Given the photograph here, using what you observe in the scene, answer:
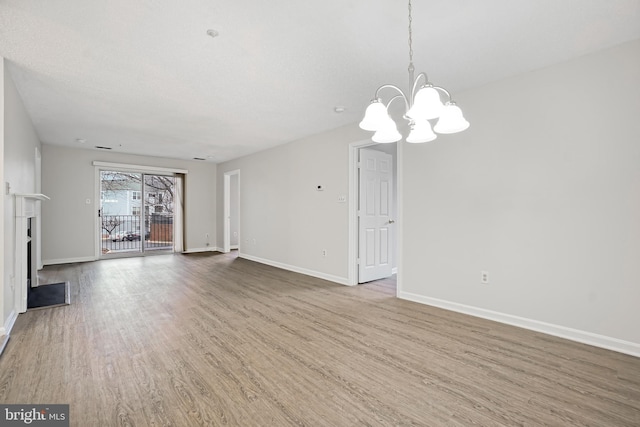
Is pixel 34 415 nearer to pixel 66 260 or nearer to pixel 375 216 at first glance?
pixel 375 216

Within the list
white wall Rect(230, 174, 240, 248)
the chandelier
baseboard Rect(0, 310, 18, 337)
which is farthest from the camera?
white wall Rect(230, 174, 240, 248)

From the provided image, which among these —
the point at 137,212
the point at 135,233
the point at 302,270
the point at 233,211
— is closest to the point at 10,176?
the point at 302,270

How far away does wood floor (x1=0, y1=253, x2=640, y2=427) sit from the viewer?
1761 millimetres

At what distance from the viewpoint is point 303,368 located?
2.27m

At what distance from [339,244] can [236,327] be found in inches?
91.9

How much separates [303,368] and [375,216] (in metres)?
3.17

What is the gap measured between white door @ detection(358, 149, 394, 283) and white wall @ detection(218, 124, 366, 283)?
0.90ft

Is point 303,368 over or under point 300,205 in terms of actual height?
under

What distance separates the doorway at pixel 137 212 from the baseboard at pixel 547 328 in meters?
7.19

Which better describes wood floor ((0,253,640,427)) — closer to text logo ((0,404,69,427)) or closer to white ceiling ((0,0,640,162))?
text logo ((0,404,69,427))

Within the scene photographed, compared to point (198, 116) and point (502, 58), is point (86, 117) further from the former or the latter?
point (502, 58)

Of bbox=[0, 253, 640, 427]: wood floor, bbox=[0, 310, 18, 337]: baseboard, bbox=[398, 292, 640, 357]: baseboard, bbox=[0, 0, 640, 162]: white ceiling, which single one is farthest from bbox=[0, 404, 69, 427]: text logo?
bbox=[398, 292, 640, 357]: baseboard

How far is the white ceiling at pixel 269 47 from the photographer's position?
2.10m

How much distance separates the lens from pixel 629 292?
2.49m
